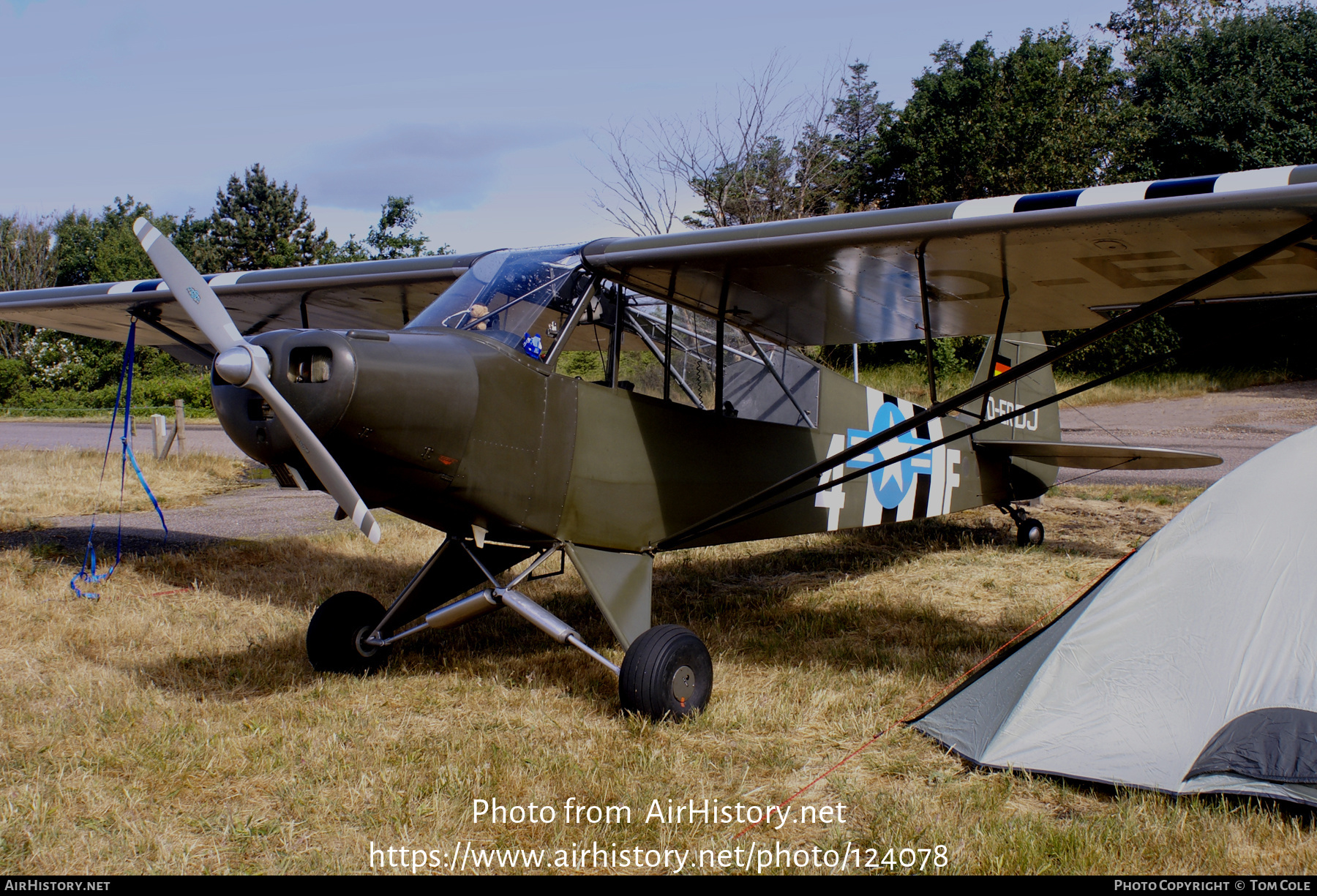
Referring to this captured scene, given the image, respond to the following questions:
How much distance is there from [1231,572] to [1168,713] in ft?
2.14

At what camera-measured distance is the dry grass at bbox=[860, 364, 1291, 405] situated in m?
25.0

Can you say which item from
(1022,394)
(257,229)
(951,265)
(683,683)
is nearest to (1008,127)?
(1022,394)

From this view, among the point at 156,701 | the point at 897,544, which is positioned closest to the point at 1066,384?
the point at 897,544

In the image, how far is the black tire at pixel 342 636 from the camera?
4891 millimetres

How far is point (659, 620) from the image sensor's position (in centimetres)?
654

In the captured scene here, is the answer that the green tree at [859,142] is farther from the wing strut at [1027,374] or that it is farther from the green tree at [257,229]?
the green tree at [257,229]

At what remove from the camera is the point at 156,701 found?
170 inches

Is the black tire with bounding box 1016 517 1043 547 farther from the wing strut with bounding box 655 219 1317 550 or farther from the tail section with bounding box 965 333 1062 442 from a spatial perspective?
the wing strut with bounding box 655 219 1317 550

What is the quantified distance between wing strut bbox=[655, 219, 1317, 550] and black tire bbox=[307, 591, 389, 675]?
1772 millimetres

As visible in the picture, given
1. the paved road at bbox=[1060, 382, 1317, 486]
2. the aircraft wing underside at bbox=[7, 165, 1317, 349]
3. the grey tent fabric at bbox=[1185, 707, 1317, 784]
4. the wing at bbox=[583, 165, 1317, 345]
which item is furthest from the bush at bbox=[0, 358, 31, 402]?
the grey tent fabric at bbox=[1185, 707, 1317, 784]

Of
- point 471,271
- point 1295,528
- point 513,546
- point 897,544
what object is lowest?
point 897,544

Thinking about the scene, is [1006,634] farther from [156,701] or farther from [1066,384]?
[1066,384]

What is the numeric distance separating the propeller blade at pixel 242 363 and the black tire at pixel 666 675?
1.38 metres

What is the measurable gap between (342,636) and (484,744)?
1.47 meters
